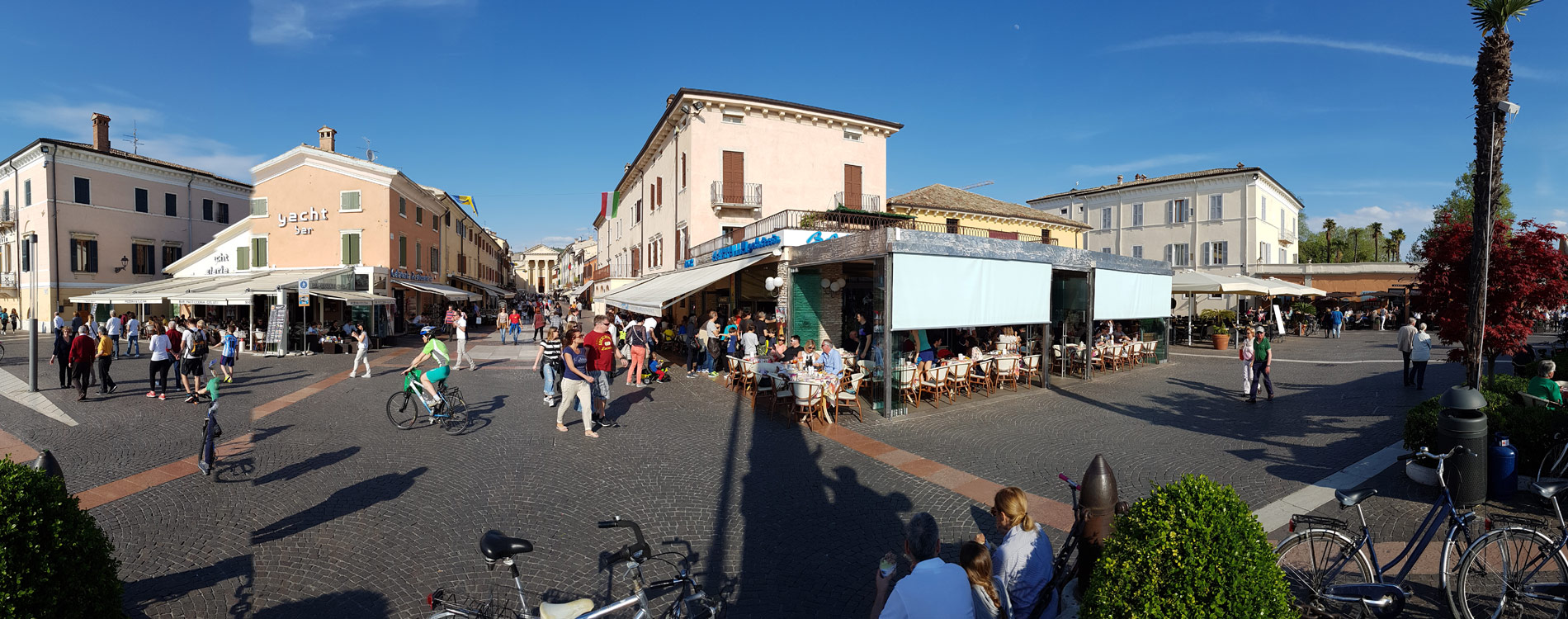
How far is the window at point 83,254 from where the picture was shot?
2583 cm

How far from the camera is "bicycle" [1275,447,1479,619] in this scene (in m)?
3.36

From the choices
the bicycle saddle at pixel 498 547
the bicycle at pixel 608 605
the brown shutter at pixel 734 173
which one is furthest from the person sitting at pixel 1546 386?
the brown shutter at pixel 734 173

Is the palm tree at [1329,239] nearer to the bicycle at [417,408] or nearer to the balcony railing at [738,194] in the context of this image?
the balcony railing at [738,194]

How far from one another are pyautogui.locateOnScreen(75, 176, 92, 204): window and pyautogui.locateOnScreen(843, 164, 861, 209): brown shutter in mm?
31656

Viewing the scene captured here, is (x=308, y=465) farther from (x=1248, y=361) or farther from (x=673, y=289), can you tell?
(x=1248, y=361)

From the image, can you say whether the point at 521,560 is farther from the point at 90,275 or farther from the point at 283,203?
the point at 90,275

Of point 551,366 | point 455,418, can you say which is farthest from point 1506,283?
point 455,418

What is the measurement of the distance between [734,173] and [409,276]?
1634 cm

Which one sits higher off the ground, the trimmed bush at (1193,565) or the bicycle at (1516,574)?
the trimmed bush at (1193,565)

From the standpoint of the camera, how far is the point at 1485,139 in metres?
6.69

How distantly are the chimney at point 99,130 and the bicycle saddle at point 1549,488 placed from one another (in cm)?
4333

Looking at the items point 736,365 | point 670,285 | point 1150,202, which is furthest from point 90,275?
point 1150,202

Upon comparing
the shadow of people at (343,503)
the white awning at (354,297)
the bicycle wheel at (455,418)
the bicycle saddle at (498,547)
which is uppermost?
the white awning at (354,297)

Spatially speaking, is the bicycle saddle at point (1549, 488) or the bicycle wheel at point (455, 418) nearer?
the bicycle saddle at point (1549, 488)
